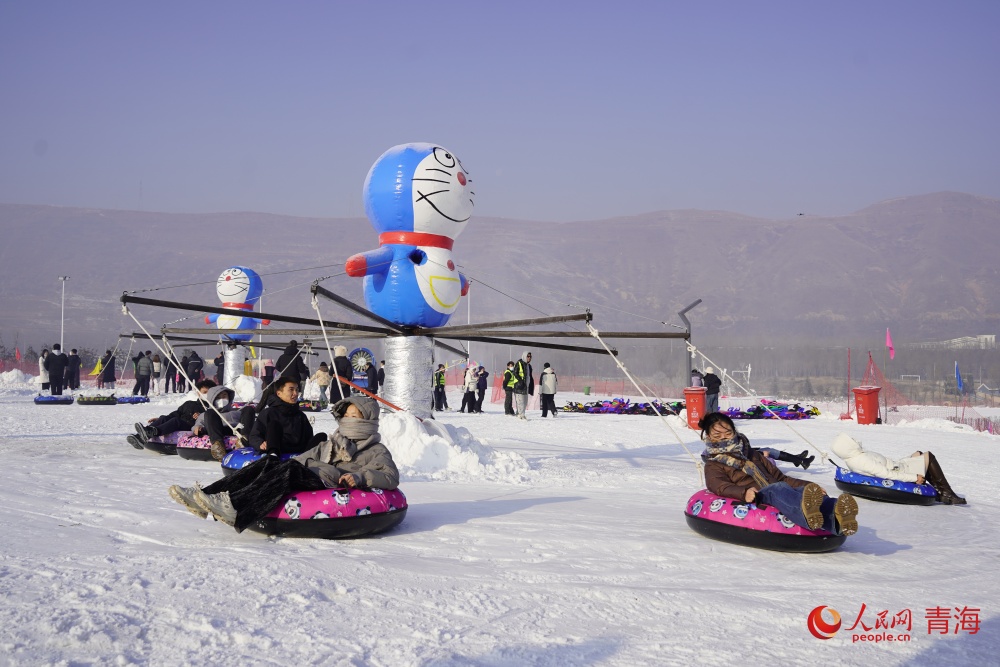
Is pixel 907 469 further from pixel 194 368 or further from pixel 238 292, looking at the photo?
pixel 194 368

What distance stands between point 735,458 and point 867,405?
1771 cm

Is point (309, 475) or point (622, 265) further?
point (622, 265)

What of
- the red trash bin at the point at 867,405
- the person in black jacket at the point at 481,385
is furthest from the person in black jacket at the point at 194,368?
the red trash bin at the point at 867,405

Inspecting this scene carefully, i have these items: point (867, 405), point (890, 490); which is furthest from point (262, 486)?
point (867, 405)

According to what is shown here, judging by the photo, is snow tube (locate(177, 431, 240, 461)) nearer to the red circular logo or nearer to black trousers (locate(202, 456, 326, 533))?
black trousers (locate(202, 456, 326, 533))

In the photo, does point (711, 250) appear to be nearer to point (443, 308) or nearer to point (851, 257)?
point (851, 257)

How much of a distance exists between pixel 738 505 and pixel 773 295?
14279 cm

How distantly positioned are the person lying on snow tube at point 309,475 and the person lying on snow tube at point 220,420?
12.2ft

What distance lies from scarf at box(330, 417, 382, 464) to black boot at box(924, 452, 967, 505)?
23.1 feet

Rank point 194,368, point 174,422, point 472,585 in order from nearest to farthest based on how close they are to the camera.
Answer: point 472,585
point 174,422
point 194,368

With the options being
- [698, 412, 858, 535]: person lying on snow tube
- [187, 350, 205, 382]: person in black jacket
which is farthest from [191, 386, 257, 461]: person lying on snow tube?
[187, 350, 205, 382]: person in black jacket

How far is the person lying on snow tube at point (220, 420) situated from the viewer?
11.4 meters

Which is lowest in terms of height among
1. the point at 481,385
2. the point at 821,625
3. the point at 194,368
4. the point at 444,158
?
the point at 821,625

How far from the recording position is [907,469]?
1073cm
